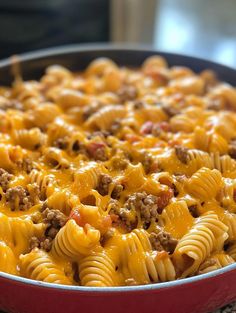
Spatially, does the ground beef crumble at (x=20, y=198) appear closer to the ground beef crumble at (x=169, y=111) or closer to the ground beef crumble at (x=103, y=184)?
the ground beef crumble at (x=103, y=184)

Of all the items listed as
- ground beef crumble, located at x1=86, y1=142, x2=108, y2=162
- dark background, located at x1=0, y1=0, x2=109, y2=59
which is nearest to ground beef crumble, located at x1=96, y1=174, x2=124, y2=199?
ground beef crumble, located at x1=86, y1=142, x2=108, y2=162

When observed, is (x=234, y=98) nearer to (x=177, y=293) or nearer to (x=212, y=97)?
(x=212, y=97)

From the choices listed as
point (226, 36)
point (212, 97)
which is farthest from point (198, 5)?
point (212, 97)

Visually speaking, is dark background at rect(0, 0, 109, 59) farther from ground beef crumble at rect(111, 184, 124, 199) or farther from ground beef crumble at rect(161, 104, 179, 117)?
ground beef crumble at rect(111, 184, 124, 199)

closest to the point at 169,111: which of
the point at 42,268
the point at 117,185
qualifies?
the point at 117,185

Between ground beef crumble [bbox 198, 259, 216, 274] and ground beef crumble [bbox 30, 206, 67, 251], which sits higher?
ground beef crumble [bbox 30, 206, 67, 251]

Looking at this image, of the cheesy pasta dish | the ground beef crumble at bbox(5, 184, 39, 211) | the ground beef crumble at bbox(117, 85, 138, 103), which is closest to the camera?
the cheesy pasta dish

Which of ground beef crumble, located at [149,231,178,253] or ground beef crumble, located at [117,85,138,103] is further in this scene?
ground beef crumble, located at [117,85,138,103]

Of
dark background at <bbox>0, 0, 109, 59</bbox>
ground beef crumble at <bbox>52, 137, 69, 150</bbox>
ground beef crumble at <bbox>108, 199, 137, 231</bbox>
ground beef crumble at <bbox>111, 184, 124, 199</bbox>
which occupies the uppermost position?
dark background at <bbox>0, 0, 109, 59</bbox>

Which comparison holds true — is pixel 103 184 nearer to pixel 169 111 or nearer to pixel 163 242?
pixel 163 242
